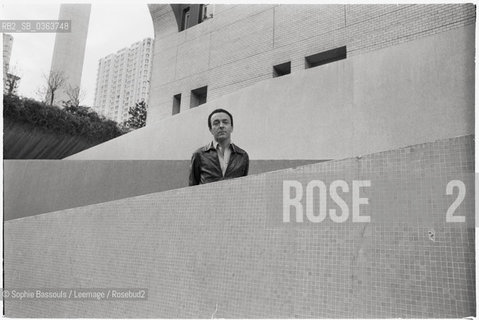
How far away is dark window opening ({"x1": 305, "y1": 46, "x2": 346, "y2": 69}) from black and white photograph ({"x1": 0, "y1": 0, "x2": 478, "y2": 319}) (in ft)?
0.21

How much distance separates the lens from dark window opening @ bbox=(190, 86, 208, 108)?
35.2 ft

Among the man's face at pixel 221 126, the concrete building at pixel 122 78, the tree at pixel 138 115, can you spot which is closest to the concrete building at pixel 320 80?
the man's face at pixel 221 126

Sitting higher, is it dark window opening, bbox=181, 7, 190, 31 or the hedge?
dark window opening, bbox=181, 7, 190, 31

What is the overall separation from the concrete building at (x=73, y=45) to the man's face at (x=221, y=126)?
21.5 metres

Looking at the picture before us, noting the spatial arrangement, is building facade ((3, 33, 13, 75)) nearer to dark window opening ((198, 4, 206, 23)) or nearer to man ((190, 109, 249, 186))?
man ((190, 109, 249, 186))

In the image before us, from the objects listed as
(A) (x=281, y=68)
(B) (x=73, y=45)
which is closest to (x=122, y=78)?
(B) (x=73, y=45)

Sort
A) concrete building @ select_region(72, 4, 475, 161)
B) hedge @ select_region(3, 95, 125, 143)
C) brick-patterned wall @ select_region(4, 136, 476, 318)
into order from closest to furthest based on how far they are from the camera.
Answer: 1. brick-patterned wall @ select_region(4, 136, 476, 318)
2. concrete building @ select_region(72, 4, 475, 161)
3. hedge @ select_region(3, 95, 125, 143)

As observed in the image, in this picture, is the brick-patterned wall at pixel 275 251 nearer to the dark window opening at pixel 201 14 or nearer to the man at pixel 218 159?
the man at pixel 218 159

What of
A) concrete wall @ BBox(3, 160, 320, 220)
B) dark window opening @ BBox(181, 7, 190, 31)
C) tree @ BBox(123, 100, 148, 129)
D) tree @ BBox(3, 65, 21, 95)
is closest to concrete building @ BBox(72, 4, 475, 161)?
A: dark window opening @ BBox(181, 7, 190, 31)

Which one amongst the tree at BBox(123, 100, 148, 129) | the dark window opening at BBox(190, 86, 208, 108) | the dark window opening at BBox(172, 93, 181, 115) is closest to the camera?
the dark window opening at BBox(190, 86, 208, 108)

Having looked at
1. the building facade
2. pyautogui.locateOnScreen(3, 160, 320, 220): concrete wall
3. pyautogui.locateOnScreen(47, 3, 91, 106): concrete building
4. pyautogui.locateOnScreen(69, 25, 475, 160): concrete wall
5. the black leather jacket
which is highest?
pyautogui.locateOnScreen(47, 3, 91, 106): concrete building

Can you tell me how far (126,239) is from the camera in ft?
9.52

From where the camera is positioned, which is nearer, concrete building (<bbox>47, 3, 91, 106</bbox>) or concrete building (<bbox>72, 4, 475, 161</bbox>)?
concrete building (<bbox>72, 4, 475, 161</bbox>)

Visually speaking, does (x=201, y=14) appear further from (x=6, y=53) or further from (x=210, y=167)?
(x=210, y=167)
